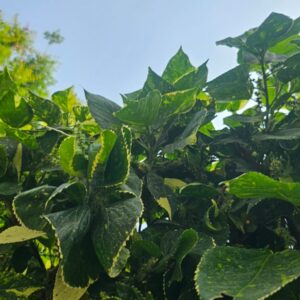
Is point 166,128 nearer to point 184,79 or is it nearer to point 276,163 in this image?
point 184,79

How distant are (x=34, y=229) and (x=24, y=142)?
11.2 inches

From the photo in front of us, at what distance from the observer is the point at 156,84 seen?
44.4 inches

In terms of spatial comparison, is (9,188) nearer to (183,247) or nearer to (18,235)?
(18,235)

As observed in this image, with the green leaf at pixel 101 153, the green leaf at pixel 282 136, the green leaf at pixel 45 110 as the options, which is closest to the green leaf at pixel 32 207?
the green leaf at pixel 101 153

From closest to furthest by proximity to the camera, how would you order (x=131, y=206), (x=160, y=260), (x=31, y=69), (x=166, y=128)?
(x=131, y=206) → (x=160, y=260) → (x=166, y=128) → (x=31, y=69)

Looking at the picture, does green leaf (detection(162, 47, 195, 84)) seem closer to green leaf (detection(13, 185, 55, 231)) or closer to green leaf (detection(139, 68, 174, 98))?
green leaf (detection(139, 68, 174, 98))

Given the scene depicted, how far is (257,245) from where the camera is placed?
3.27 ft

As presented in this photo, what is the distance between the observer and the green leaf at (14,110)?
1024 mm

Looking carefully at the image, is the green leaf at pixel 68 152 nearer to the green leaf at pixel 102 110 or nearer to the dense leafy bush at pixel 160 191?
the dense leafy bush at pixel 160 191

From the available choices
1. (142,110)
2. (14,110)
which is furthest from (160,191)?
(14,110)

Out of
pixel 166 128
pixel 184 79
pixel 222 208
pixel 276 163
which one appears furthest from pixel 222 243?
pixel 184 79

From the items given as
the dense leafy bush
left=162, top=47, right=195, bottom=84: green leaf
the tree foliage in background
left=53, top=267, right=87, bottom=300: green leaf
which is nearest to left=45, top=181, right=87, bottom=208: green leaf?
the dense leafy bush

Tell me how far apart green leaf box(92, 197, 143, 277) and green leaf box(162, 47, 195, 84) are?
1.89ft

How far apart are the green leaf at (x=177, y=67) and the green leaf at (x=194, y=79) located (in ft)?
0.32
